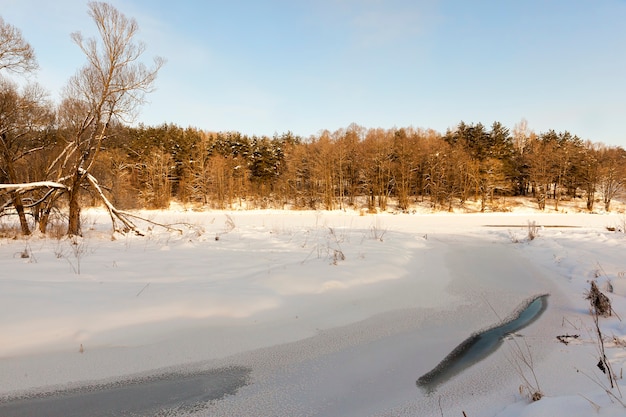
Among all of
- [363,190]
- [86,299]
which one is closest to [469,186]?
[363,190]

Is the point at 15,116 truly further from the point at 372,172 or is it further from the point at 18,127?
the point at 372,172

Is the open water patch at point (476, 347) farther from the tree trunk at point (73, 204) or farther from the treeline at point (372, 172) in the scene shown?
the treeline at point (372, 172)

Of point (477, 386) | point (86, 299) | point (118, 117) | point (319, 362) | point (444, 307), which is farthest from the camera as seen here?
point (118, 117)

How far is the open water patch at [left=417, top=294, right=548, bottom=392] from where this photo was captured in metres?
2.80

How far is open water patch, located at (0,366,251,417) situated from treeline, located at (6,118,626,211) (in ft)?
117

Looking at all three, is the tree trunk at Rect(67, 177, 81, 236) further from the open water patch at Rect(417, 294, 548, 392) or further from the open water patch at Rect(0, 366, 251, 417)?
the open water patch at Rect(417, 294, 548, 392)

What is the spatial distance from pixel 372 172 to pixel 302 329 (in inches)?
1415

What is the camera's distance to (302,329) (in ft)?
12.6

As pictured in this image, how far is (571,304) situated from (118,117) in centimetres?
1243

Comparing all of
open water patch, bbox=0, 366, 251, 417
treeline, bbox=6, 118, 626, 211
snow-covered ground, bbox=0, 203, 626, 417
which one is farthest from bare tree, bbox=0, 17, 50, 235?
treeline, bbox=6, 118, 626, 211

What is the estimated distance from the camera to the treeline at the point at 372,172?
38.8 meters

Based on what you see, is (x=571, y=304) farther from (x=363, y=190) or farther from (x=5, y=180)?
(x=363, y=190)

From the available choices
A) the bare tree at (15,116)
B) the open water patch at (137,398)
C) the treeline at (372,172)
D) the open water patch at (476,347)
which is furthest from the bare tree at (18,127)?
the treeline at (372,172)

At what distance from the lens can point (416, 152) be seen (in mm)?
39875
